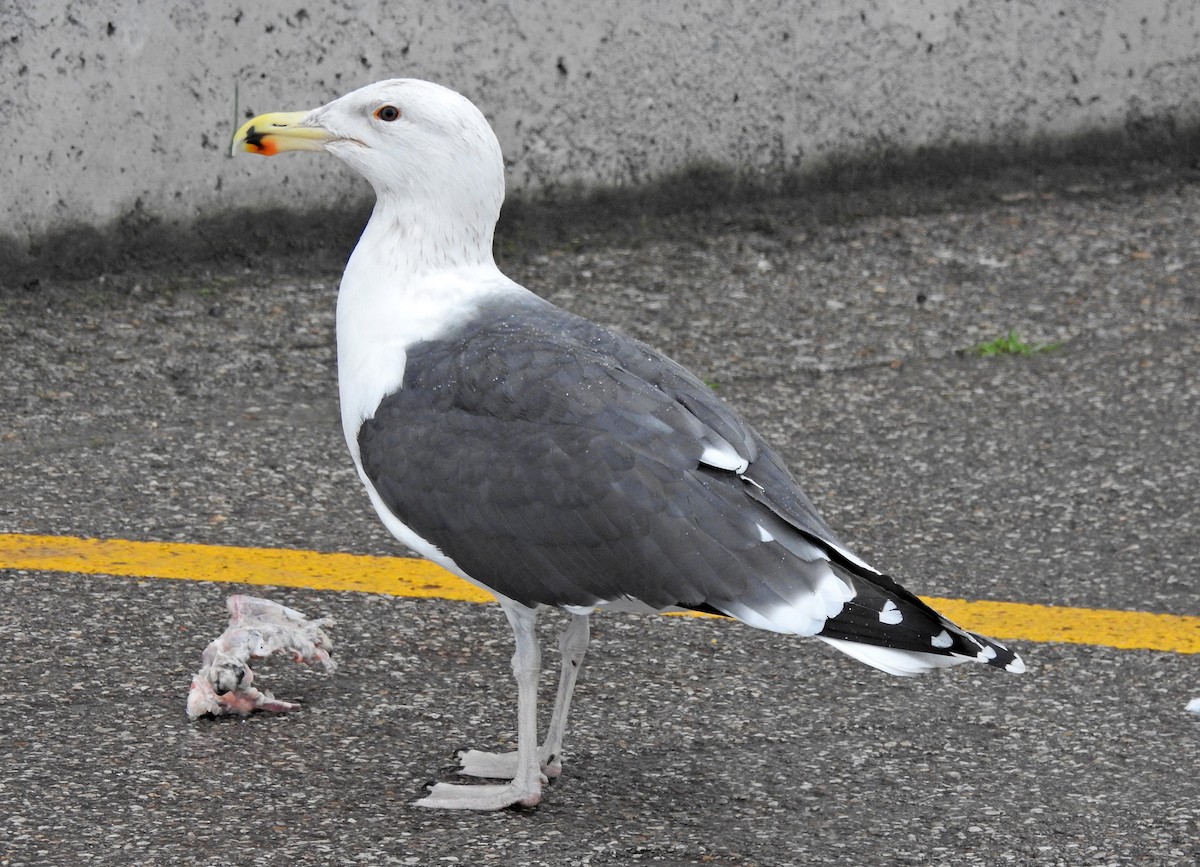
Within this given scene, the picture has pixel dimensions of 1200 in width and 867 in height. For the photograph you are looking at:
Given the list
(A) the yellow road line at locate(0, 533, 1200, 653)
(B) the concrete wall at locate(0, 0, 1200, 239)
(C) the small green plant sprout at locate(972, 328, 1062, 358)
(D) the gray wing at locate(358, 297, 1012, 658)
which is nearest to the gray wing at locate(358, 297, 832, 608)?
(D) the gray wing at locate(358, 297, 1012, 658)

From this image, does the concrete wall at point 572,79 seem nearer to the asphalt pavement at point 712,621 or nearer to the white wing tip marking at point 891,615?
the asphalt pavement at point 712,621

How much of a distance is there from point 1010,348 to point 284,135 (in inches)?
113

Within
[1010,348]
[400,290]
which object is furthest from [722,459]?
[1010,348]

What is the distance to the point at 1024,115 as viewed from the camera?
23.5 feet

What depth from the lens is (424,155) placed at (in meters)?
3.66

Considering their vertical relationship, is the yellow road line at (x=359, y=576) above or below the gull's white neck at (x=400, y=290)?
below

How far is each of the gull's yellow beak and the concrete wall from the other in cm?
234

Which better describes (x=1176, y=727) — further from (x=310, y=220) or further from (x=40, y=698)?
(x=310, y=220)

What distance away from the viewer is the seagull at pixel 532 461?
3176 mm

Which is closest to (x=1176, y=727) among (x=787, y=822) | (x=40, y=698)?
(x=787, y=822)

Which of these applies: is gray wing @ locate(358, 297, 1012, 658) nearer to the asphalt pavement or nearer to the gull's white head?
the gull's white head

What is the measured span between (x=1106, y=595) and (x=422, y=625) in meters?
1.63

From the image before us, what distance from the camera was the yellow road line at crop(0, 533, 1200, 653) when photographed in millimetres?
4164

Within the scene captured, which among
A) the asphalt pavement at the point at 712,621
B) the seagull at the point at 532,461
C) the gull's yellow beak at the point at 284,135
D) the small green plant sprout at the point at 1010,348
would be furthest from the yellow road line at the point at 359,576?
the small green plant sprout at the point at 1010,348
